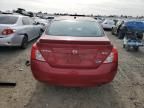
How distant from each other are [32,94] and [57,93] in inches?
20.9

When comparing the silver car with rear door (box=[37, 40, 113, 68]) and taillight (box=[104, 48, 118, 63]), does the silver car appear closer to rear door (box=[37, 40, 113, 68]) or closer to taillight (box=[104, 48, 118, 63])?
rear door (box=[37, 40, 113, 68])

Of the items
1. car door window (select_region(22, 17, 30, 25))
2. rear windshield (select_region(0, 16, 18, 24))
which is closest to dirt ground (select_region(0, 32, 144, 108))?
rear windshield (select_region(0, 16, 18, 24))

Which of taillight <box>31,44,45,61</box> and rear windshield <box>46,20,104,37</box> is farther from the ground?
rear windshield <box>46,20,104,37</box>

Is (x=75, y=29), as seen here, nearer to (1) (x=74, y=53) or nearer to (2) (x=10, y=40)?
(1) (x=74, y=53)

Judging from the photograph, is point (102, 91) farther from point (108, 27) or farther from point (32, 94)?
point (108, 27)

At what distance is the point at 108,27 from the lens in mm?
28578

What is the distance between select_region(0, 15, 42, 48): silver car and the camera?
9.65 m

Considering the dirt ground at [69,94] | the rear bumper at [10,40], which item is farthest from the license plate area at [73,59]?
the rear bumper at [10,40]

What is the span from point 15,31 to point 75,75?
5.60 metres

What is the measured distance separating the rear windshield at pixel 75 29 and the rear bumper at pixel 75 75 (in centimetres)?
105

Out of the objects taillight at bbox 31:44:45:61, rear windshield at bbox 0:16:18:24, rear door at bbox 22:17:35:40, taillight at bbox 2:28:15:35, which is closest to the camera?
taillight at bbox 31:44:45:61

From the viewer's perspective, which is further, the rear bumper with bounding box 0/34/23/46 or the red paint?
the rear bumper with bounding box 0/34/23/46

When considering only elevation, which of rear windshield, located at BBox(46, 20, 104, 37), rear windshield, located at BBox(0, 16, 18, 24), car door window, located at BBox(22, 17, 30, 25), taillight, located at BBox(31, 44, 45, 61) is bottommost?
car door window, located at BBox(22, 17, 30, 25)

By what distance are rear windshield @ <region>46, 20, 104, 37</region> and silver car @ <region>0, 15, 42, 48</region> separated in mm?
3758
